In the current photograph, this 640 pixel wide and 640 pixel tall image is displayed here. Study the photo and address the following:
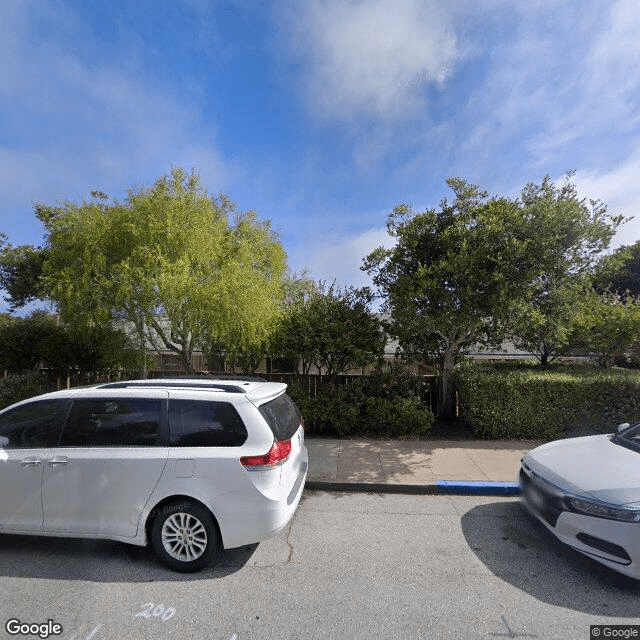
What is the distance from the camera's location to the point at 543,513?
12.0ft

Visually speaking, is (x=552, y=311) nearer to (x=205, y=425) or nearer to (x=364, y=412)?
(x=364, y=412)

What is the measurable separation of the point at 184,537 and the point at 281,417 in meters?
1.26

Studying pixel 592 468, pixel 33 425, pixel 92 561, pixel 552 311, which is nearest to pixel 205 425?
pixel 92 561

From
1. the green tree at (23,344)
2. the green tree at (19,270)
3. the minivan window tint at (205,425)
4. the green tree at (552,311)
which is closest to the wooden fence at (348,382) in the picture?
the green tree at (552,311)

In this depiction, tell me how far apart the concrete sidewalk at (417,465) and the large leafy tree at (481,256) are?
2058mm

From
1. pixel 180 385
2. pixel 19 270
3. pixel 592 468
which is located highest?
pixel 19 270

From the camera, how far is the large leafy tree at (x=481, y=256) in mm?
6688

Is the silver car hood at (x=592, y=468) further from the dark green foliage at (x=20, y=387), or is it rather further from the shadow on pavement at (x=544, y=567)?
the dark green foliage at (x=20, y=387)

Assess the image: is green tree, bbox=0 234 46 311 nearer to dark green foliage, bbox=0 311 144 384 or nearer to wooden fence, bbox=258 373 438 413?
dark green foliage, bbox=0 311 144 384

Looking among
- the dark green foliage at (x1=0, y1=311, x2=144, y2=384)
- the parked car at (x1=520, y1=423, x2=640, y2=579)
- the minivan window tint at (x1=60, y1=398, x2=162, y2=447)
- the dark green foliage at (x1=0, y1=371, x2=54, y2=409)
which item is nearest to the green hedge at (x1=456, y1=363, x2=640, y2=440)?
the parked car at (x1=520, y1=423, x2=640, y2=579)

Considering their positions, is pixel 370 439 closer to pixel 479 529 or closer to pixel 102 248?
pixel 479 529

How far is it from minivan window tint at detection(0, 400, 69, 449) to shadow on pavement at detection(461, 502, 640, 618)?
398cm

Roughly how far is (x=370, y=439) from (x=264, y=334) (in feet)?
9.11

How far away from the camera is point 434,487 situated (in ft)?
16.7
